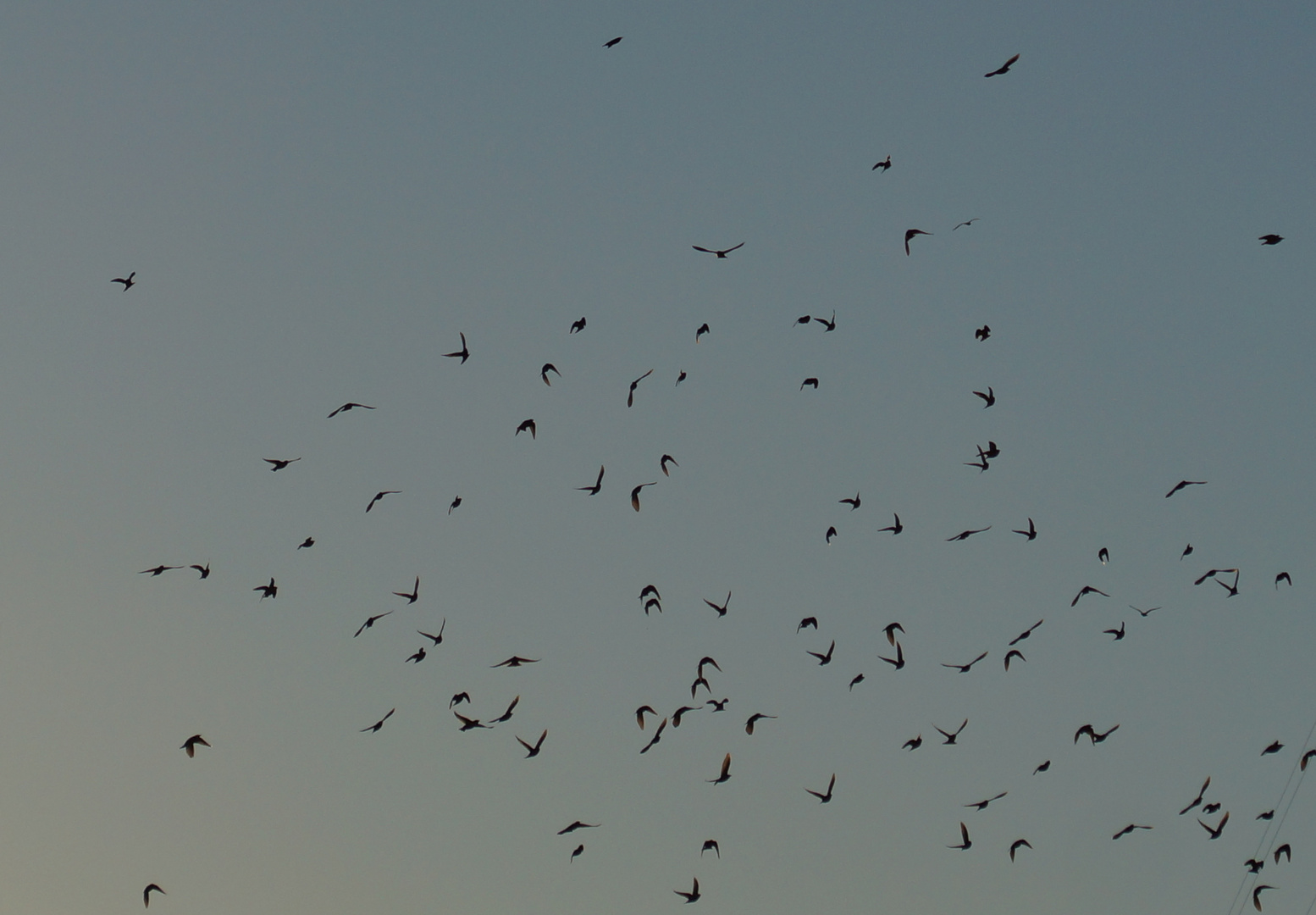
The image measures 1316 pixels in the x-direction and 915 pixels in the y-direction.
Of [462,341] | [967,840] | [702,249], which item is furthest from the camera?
[967,840]

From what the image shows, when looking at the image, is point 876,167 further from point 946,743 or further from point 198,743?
point 198,743

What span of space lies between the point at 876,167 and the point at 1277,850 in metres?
30.2

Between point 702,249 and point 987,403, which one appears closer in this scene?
point 702,249

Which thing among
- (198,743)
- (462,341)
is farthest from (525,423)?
(198,743)

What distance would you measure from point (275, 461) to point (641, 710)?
1533 centimetres

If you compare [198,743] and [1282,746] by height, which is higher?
[198,743]

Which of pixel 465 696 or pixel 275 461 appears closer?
pixel 275 461

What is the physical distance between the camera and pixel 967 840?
67.2 m

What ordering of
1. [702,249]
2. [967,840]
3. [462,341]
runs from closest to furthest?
[702,249] < [462,341] < [967,840]

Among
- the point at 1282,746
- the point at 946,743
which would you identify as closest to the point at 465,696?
the point at 946,743

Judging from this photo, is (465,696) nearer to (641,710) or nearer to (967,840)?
(641,710)

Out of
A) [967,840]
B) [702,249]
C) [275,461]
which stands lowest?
[967,840]

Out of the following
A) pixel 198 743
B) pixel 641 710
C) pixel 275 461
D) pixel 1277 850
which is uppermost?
pixel 275 461

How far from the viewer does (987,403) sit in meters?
66.8
